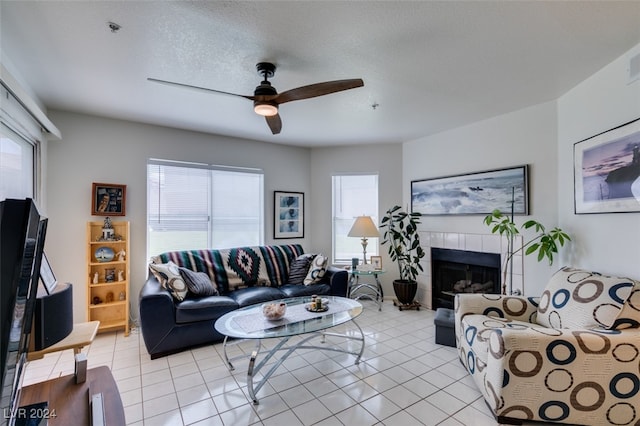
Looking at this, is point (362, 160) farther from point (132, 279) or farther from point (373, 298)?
point (132, 279)

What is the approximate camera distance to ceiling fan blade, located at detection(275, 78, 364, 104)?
1949 millimetres

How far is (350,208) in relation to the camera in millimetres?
4977

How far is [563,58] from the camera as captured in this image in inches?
88.1

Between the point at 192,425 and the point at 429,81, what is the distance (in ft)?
10.4

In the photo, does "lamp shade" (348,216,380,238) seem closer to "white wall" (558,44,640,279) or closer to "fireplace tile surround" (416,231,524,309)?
"fireplace tile surround" (416,231,524,309)

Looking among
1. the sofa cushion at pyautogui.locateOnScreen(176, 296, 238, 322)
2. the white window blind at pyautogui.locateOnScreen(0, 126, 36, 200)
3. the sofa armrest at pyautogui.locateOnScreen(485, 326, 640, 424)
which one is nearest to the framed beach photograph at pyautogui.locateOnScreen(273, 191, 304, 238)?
the sofa cushion at pyautogui.locateOnScreen(176, 296, 238, 322)

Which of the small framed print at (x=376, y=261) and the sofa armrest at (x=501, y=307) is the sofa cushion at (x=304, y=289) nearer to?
the small framed print at (x=376, y=261)

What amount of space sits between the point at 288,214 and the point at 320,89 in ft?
9.84

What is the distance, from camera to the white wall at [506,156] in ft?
10.2

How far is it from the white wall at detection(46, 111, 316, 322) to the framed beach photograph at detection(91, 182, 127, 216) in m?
0.08

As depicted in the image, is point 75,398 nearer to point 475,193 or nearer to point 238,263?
point 238,263

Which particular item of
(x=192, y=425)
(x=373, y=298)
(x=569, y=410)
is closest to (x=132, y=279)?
(x=192, y=425)

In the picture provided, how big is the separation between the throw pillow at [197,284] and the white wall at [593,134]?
144 inches

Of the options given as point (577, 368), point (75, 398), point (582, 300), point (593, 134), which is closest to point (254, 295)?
point (75, 398)
